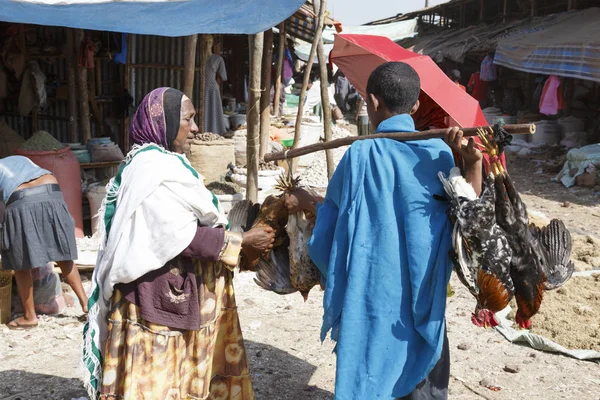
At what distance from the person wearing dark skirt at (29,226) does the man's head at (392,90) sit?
3.20 meters

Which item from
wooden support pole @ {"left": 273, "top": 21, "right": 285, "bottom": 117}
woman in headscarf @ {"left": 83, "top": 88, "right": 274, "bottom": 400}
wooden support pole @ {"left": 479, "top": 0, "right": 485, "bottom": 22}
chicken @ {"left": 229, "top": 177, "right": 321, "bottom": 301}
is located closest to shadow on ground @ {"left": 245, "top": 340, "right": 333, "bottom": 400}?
chicken @ {"left": 229, "top": 177, "right": 321, "bottom": 301}

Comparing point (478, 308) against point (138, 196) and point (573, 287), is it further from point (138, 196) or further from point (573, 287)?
point (573, 287)

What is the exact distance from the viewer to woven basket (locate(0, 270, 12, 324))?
4898mm

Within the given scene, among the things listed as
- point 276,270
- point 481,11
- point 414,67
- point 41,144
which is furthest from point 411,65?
point 481,11

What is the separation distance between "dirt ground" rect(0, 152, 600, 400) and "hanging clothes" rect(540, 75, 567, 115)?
8.92 m

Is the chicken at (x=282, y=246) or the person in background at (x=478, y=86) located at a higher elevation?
the person in background at (x=478, y=86)

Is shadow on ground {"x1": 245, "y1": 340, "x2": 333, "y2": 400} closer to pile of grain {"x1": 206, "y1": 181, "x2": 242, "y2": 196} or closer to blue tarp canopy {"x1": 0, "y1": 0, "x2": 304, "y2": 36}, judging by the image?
blue tarp canopy {"x1": 0, "y1": 0, "x2": 304, "y2": 36}

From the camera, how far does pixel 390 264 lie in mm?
2256

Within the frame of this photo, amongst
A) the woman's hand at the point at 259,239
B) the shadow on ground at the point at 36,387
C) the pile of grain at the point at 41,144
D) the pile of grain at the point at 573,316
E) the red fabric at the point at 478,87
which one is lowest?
the shadow on ground at the point at 36,387

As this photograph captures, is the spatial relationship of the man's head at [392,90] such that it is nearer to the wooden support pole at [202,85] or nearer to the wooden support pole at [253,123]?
the wooden support pole at [253,123]

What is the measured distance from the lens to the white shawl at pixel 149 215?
8.05 feet

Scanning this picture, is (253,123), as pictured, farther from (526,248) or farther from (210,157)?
(526,248)

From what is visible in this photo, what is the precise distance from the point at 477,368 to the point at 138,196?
2.57m

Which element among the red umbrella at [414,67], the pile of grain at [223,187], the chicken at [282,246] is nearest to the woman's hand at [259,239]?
the chicken at [282,246]
